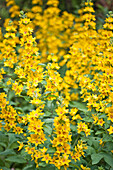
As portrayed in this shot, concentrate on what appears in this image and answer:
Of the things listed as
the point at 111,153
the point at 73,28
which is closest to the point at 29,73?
the point at 111,153

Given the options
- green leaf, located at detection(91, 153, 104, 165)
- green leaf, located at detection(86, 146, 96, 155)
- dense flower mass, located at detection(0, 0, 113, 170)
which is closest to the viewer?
dense flower mass, located at detection(0, 0, 113, 170)

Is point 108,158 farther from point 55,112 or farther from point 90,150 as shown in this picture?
point 55,112

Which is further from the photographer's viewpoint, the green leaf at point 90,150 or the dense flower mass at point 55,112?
the green leaf at point 90,150

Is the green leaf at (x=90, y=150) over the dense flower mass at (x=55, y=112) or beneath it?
beneath

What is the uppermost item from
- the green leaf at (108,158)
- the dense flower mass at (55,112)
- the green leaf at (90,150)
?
the dense flower mass at (55,112)

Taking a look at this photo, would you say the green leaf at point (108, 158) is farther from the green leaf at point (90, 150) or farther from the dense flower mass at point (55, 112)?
the green leaf at point (90, 150)

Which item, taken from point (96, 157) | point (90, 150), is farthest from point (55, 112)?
point (96, 157)

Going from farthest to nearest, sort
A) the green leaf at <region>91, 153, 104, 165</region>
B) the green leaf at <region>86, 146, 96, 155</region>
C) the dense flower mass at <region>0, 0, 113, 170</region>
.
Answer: the green leaf at <region>86, 146, 96, 155</region>, the green leaf at <region>91, 153, 104, 165</region>, the dense flower mass at <region>0, 0, 113, 170</region>

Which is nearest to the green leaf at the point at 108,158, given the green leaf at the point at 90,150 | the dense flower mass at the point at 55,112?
the dense flower mass at the point at 55,112

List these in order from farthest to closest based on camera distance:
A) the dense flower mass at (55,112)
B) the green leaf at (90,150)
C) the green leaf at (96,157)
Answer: the green leaf at (90,150) < the green leaf at (96,157) < the dense flower mass at (55,112)

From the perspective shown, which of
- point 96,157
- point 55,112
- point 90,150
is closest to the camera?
point 96,157

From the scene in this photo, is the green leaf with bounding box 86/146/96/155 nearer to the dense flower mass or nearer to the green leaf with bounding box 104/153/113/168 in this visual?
the dense flower mass

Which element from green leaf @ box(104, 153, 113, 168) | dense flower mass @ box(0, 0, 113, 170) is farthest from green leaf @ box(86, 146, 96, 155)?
green leaf @ box(104, 153, 113, 168)

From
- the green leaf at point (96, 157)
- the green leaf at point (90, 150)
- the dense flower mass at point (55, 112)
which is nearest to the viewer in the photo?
the dense flower mass at point (55, 112)
